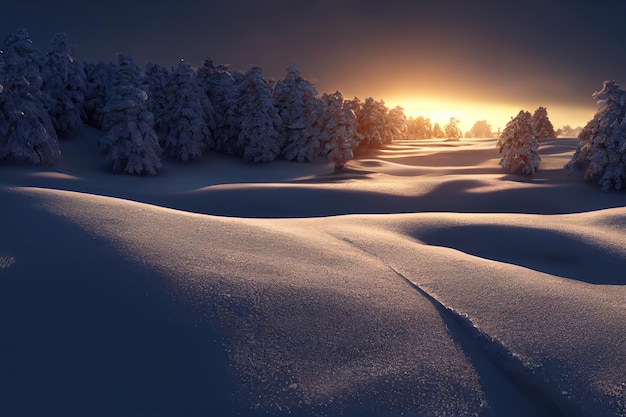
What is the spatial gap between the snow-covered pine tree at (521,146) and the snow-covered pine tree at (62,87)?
39.2 metres

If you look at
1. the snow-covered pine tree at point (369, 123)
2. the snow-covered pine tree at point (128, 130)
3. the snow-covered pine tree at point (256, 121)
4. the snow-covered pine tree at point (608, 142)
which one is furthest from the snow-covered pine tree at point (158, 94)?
the snow-covered pine tree at point (608, 142)

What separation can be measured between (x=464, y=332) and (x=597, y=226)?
8.27m

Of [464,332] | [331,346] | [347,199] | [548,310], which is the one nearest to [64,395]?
[331,346]

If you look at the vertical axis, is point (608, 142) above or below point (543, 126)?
below

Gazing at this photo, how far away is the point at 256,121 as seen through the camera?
1544 inches

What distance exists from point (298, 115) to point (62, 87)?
2323cm

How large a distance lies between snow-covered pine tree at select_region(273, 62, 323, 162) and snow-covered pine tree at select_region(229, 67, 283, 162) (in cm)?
232

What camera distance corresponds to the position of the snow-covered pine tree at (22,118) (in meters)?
25.5

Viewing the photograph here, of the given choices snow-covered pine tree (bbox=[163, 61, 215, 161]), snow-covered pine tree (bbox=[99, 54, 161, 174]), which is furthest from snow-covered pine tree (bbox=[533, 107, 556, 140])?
snow-covered pine tree (bbox=[99, 54, 161, 174])

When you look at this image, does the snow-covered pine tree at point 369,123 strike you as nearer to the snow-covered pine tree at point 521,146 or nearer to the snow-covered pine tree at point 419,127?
the snow-covered pine tree at point 521,146

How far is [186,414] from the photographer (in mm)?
2777

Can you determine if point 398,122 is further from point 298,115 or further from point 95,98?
point 95,98

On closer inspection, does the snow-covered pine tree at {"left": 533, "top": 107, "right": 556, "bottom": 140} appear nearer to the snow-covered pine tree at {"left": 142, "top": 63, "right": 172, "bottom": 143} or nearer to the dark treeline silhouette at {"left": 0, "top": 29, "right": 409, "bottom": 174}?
the dark treeline silhouette at {"left": 0, "top": 29, "right": 409, "bottom": 174}

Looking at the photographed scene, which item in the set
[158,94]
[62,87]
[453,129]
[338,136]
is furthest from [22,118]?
[453,129]
